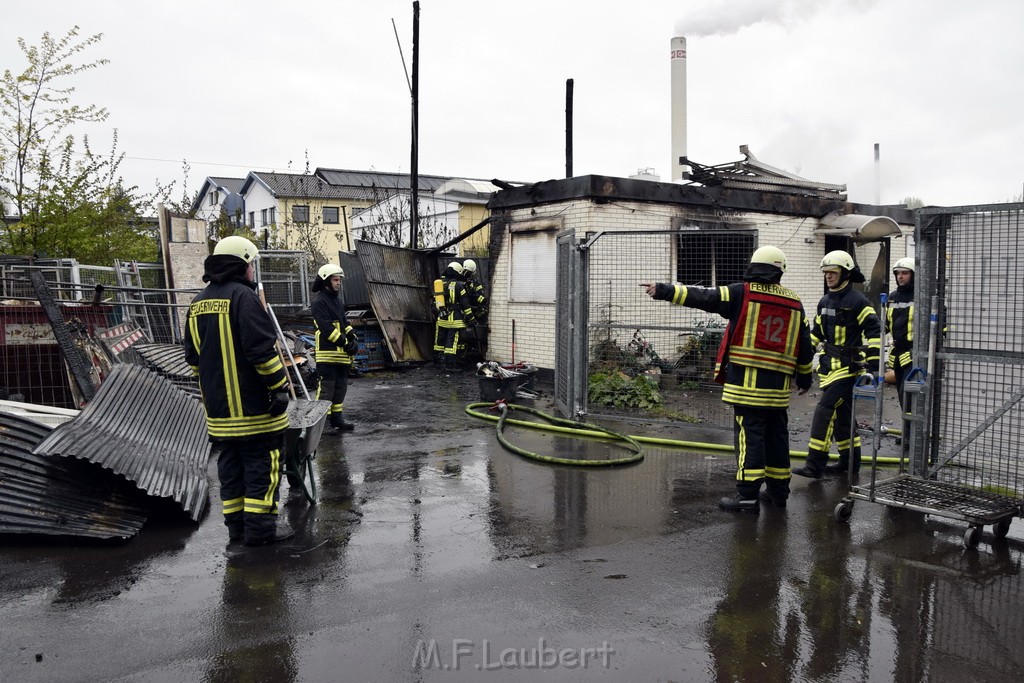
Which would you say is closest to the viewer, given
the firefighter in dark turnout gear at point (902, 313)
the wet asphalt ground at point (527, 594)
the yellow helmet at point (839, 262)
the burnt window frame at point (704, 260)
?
Result: the wet asphalt ground at point (527, 594)

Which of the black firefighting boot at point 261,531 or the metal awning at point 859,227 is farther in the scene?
the metal awning at point 859,227

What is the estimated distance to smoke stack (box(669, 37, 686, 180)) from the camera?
20188mm

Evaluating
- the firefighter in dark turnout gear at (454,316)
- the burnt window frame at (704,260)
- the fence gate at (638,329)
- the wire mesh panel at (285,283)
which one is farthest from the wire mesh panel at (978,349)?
the wire mesh panel at (285,283)


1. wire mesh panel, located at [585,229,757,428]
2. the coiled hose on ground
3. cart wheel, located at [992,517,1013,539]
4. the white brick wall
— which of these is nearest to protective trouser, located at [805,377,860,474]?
the coiled hose on ground

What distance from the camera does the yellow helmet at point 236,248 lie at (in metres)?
4.96

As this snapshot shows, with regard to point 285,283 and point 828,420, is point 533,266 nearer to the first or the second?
point 285,283

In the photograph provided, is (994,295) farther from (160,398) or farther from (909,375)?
(160,398)

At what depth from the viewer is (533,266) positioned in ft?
41.6

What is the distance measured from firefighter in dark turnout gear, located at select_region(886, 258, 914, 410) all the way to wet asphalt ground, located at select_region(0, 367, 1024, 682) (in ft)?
6.78

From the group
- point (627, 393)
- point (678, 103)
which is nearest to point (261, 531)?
point (627, 393)

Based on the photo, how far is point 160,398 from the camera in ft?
22.0

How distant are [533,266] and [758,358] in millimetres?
7346

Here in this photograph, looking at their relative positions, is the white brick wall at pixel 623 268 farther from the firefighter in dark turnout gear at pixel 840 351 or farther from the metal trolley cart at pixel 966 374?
the metal trolley cart at pixel 966 374

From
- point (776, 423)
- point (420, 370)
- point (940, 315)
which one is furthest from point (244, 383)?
point (420, 370)
